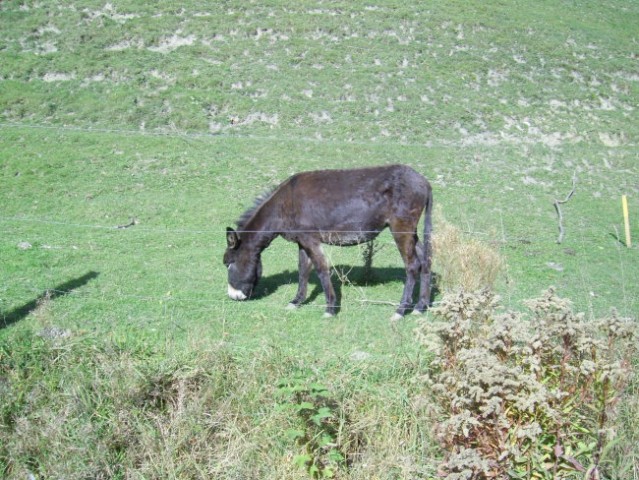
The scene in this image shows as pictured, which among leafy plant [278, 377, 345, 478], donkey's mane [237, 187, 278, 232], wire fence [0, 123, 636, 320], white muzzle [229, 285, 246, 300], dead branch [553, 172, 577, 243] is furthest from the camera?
dead branch [553, 172, 577, 243]

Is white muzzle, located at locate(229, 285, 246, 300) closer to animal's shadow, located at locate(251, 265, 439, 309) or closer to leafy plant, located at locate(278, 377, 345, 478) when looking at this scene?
animal's shadow, located at locate(251, 265, 439, 309)

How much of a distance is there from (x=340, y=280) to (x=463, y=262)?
219 cm

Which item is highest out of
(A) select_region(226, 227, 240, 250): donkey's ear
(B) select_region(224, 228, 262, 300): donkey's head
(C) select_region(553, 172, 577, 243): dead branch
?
(A) select_region(226, 227, 240, 250): donkey's ear

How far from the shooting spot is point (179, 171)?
17.9 m

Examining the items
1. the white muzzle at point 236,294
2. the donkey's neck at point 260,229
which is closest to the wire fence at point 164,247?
the white muzzle at point 236,294

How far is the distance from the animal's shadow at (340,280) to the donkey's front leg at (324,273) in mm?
705

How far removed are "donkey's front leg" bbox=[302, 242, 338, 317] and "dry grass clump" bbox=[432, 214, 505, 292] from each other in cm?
163

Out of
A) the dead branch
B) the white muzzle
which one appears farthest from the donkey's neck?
the dead branch

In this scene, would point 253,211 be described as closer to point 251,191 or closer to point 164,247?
point 164,247

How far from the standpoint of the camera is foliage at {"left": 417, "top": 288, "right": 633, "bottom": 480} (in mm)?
5309

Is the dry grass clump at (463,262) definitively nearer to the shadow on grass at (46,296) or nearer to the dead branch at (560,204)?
the dead branch at (560,204)

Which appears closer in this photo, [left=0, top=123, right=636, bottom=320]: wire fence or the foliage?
the foliage

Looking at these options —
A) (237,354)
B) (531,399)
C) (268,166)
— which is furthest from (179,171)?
(531,399)

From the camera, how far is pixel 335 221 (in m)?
9.82
